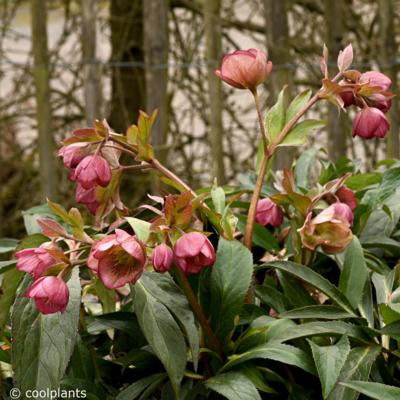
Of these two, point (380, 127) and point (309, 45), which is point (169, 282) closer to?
point (380, 127)

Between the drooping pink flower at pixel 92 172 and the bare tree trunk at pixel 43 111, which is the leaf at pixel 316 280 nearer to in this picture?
the drooping pink flower at pixel 92 172

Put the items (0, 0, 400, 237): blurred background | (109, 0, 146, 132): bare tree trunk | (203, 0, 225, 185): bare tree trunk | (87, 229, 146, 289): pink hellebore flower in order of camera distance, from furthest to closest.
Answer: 1. (109, 0, 146, 132): bare tree trunk
2. (0, 0, 400, 237): blurred background
3. (203, 0, 225, 185): bare tree trunk
4. (87, 229, 146, 289): pink hellebore flower

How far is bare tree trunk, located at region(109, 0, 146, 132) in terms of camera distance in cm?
482

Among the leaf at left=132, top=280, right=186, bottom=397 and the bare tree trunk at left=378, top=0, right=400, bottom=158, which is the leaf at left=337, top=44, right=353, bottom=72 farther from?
the bare tree trunk at left=378, top=0, right=400, bottom=158

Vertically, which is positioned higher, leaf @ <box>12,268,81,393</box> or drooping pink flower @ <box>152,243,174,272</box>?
drooping pink flower @ <box>152,243,174,272</box>

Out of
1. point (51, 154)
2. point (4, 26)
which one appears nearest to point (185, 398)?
point (51, 154)

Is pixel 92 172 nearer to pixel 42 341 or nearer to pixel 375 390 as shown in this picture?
pixel 42 341

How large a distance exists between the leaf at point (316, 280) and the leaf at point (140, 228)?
18 centimetres

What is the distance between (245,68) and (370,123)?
6.6 inches

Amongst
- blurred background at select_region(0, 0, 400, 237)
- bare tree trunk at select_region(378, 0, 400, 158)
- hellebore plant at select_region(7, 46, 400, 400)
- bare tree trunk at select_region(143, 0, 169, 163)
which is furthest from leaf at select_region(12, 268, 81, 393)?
blurred background at select_region(0, 0, 400, 237)

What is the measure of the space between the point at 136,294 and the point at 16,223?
4.01 meters

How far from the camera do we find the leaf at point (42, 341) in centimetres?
85

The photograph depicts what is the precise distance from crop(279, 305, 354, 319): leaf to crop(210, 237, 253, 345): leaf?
2.3 inches

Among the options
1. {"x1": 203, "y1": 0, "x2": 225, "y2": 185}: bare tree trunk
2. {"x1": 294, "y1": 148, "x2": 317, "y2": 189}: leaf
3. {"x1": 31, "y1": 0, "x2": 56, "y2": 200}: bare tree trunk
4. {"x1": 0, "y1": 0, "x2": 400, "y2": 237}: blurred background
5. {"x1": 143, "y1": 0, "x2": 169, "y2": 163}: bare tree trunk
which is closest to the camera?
{"x1": 294, "y1": 148, "x2": 317, "y2": 189}: leaf
